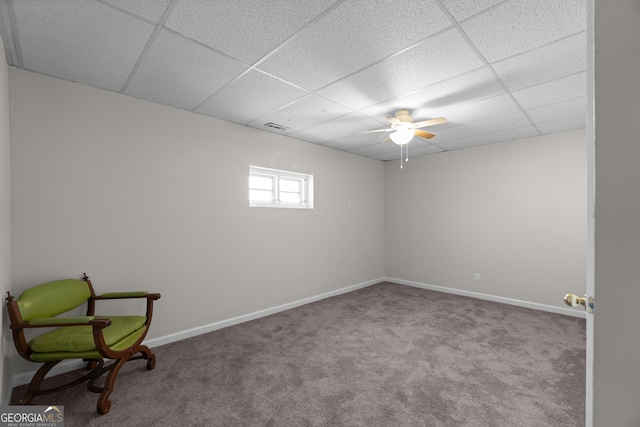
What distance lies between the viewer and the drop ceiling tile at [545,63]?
1866 mm

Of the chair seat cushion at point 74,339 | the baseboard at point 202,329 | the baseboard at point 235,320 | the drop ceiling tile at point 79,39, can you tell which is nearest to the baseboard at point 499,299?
the baseboard at point 202,329

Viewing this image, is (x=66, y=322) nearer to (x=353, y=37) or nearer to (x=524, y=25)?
(x=353, y=37)

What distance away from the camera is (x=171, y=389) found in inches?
82.7

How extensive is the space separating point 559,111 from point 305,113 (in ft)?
9.10

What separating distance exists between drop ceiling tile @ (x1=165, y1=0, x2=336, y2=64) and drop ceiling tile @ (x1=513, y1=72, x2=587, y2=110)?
2.13 meters

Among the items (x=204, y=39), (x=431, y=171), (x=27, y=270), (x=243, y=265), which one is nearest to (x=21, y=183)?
(x=27, y=270)

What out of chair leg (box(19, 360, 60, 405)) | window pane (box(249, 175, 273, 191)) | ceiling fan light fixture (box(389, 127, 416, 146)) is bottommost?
chair leg (box(19, 360, 60, 405))

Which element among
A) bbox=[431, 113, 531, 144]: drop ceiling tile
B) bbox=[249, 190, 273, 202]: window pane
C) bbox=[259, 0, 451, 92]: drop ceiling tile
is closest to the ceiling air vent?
bbox=[249, 190, 273, 202]: window pane

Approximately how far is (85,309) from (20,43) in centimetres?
204

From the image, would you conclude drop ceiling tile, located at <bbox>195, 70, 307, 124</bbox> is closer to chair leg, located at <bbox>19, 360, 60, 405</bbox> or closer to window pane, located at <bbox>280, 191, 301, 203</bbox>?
window pane, located at <bbox>280, 191, 301, 203</bbox>

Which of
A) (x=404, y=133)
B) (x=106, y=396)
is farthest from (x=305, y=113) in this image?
(x=106, y=396)

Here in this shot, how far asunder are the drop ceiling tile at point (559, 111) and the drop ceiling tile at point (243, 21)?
2744 mm

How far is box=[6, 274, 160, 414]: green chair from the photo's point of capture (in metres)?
1.80

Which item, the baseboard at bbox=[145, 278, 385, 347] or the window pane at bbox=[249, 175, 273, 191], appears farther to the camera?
the window pane at bbox=[249, 175, 273, 191]
